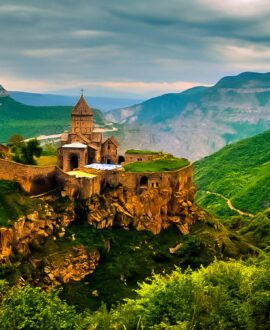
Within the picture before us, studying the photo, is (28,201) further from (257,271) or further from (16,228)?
(257,271)

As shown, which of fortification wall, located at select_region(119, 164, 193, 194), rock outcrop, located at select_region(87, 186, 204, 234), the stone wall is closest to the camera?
rock outcrop, located at select_region(87, 186, 204, 234)

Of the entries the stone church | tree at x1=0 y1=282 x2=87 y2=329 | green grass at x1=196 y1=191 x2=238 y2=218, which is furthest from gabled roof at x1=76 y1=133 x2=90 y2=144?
green grass at x1=196 y1=191 x2=238 y2=218

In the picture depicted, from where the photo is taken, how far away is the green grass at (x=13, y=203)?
27000mm

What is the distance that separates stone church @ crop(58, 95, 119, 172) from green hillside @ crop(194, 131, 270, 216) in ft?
98.3

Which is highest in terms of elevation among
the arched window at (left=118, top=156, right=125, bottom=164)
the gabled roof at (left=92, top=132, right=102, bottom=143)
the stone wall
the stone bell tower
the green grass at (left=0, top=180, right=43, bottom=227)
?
the stone bell tower

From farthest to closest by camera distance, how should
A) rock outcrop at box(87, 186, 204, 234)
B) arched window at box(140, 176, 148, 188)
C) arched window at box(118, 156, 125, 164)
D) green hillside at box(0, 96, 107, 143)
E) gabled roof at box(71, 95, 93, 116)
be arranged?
green hillside at box(0, 96, 107, 143) → gabled roof at box(71, 95, 93, 116) → arched window at box(118, 156, 125, 164) → arched window at box(140, 176, 148, 188) → rock outcrop at box(87, 186, 204, 234)

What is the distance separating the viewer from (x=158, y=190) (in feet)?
121

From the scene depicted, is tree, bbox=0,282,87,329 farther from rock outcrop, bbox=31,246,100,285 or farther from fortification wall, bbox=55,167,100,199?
fortification wall, bbox=55,167,100,199

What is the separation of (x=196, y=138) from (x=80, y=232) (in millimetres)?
160534

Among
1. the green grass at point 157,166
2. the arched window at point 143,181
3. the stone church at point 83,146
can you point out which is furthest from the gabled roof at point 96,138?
the arched window at point 143,181

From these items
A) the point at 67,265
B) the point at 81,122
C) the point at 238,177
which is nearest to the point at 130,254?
the point at 67,265

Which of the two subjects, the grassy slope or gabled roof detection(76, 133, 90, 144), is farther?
gabled roof detection(76, 133, 90, 144)

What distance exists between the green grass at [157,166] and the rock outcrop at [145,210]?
1835 millimetres

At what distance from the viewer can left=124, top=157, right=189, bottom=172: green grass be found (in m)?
37.3
